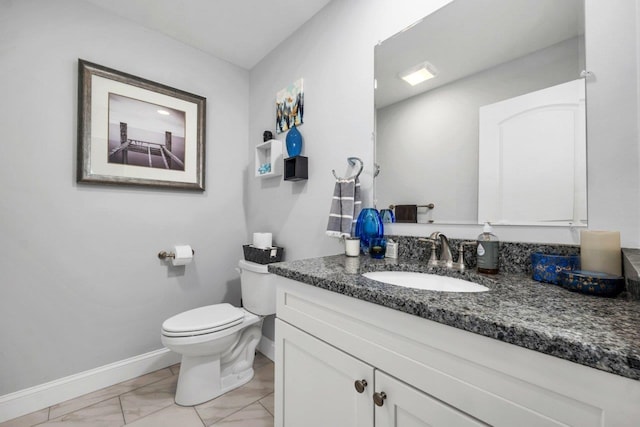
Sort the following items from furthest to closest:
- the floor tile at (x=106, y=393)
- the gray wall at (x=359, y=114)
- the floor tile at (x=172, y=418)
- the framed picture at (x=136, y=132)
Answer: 1. the framed picture at (x=136, y=132)
2. the floor tile at (x=106, y=393)
3. the floor tile at (x=172, y=418)
4. the gray wall at (x=359, y=114)

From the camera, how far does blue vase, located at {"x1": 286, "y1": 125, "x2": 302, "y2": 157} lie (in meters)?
1.78

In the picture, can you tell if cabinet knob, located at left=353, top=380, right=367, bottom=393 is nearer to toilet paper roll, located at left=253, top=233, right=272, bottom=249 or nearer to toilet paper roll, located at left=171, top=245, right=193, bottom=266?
toilet paper roll, located at left=253, top=233, right=272, bottom=249

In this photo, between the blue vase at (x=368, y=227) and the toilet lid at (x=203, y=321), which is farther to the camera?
the toilet lid at (x=203, y=321)

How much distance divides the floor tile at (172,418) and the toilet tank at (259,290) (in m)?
0.62

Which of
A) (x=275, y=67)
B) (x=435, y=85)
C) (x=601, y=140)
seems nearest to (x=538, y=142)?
(x=601, y=140)

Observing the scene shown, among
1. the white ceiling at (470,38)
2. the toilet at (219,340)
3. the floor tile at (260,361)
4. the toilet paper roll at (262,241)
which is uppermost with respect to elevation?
the white ceiling at (470,38)

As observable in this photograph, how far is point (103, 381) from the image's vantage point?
5.43ft

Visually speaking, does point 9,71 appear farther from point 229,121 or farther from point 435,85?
point 435,85

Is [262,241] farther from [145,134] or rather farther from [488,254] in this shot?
[488,254]

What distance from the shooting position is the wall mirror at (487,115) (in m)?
0.87

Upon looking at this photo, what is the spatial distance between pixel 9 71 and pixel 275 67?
1.55 meters

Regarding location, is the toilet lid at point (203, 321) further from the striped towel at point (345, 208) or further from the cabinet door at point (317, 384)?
the striped towel at point (345, 208)

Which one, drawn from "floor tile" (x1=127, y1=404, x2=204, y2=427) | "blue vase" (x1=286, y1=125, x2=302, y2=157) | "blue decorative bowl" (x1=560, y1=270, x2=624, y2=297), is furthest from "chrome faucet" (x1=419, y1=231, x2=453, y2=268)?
"floor tile" (x1=127, y1=404, x2=204, y2=427)

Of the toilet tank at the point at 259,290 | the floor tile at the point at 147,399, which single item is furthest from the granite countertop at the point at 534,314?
the floor tile at the point at 147,399
